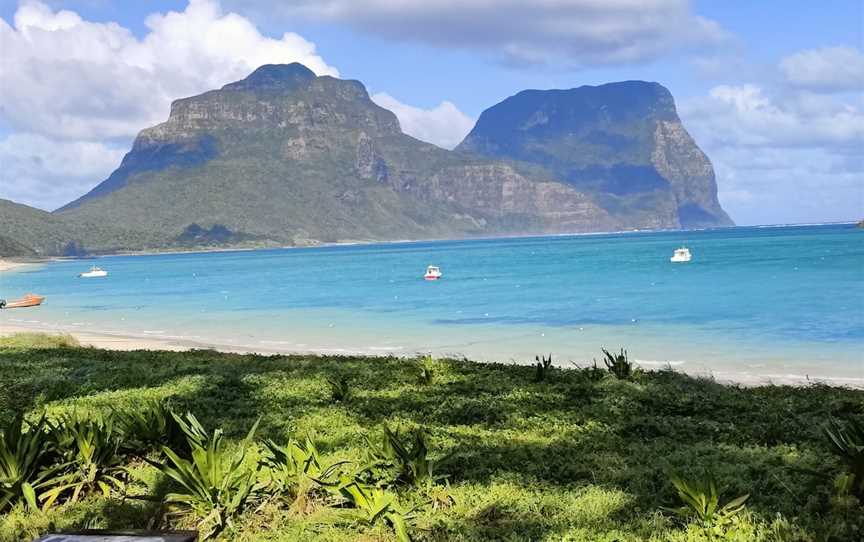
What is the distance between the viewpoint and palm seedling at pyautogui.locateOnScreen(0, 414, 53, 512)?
24.0 feet

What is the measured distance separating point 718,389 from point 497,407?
4709 millimetres

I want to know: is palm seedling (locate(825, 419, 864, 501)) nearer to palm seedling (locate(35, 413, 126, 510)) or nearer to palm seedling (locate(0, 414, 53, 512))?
palm seedling (locate(35, 413, 126, 510))

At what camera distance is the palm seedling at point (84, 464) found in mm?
7680

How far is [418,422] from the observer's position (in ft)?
35.2

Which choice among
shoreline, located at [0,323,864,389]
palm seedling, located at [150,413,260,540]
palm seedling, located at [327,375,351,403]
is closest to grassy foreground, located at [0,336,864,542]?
palm seedling, located at [327,375,351,403]

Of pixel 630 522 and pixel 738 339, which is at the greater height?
pixel 630 522

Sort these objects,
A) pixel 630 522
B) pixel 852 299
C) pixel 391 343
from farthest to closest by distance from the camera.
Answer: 1. pixel 852 299
2. pixel 391 343
3. pixel 630 522

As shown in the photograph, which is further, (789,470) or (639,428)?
(639,428)

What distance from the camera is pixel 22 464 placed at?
761 centimetres

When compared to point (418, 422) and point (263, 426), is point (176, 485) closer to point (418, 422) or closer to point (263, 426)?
point (263, 426)

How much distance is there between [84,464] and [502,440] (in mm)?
4930

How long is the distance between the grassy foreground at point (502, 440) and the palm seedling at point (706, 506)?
8 centimetres

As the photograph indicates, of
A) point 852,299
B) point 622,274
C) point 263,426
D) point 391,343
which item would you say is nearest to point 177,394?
point 263,426

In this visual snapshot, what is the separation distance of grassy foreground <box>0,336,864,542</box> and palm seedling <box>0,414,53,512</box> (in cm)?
22
